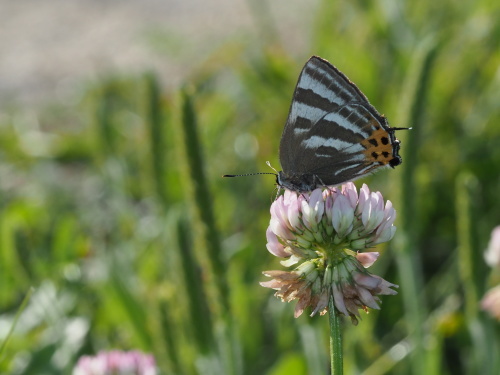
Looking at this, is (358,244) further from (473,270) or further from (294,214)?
(473,270)

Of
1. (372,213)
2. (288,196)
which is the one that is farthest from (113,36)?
(372,213)

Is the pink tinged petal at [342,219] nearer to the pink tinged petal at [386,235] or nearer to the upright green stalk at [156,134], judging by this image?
the pink tinged petal at [386,235]

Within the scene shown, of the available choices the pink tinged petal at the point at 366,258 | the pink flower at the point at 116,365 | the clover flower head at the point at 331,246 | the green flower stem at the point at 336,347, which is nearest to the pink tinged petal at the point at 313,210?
the clover flower head at the point at 331,246

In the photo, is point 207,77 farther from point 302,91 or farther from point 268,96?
point 302,91

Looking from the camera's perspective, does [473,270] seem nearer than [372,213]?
No

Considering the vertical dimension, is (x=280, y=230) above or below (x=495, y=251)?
above

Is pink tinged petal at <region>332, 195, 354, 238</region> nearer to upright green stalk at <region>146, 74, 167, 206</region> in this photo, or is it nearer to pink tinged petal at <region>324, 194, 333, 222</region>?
pink tinged petal at <region>324, 194, 333, 222</region>

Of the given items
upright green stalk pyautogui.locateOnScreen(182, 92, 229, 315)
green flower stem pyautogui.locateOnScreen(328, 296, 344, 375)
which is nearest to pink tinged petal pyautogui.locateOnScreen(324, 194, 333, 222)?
green flower stem pyautogui.locateOnScreen(328, 296, 344, 375)
